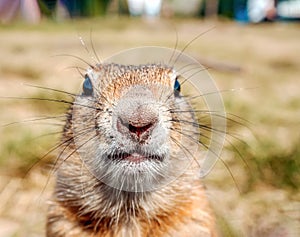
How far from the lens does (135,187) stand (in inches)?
76.9

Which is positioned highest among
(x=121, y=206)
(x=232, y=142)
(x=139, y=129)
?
(x=139, y=129)

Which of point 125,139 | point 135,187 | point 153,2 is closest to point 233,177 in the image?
point 135,187

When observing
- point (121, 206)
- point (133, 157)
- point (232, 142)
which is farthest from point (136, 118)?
point (232, 142)

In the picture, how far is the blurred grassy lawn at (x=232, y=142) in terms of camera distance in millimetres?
2457

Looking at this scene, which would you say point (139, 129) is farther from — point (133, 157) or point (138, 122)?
point (133, 157)

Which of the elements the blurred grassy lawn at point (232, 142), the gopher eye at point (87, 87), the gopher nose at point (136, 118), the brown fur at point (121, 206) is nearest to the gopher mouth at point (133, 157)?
the gopher nose at point (136, 118)

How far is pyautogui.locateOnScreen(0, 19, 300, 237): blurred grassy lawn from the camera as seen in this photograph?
8.06ft

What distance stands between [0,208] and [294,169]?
4.26 ft

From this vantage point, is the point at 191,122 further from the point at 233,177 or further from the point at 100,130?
the point at 233,177

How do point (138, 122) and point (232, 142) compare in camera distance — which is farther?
point (232, 142)

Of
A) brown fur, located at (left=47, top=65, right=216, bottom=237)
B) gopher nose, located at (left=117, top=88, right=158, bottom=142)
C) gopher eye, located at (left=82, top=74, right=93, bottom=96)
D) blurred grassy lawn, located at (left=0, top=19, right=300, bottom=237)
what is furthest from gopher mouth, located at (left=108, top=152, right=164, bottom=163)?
blurred grassy lawn, located at (left=0, top=19, right=300, bottom=237)

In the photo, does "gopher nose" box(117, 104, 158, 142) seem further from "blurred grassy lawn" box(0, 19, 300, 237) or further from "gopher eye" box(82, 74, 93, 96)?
"blurred grassy lawn" box(0, 19, 300, 237)

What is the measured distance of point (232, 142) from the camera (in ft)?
10.9

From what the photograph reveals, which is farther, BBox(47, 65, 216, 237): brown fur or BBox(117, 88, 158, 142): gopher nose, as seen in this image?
BBox(47, 65, 216, 237): brown fur
